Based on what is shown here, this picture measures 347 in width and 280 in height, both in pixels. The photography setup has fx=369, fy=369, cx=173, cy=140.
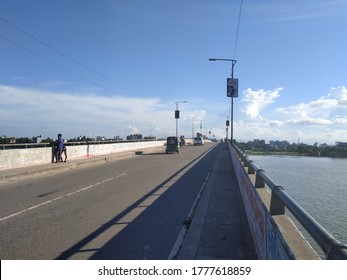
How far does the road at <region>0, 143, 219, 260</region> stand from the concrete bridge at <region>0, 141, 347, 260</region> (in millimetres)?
17

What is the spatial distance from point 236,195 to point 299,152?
30.3 metres

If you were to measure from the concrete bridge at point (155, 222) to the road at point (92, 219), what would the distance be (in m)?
0.02

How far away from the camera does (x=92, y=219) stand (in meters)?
8.67

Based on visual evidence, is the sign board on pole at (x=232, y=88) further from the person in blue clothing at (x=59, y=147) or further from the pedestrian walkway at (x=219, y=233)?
the pedestrian walkway at (x=219, y=233)

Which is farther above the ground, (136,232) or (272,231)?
(272,231)

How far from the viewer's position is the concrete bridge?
15.7 feet

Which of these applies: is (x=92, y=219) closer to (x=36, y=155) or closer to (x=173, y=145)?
(x=36, y=155)

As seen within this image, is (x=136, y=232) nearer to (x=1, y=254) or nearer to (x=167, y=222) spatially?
(x=167, y=222)

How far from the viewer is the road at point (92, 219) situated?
20.6 ft

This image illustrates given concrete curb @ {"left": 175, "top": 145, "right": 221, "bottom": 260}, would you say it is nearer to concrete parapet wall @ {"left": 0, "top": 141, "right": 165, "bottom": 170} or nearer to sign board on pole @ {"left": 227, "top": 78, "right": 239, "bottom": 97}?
concrete parapet wall @ {"left": 0, "top": 141, "right": 165, "bottom": 170}

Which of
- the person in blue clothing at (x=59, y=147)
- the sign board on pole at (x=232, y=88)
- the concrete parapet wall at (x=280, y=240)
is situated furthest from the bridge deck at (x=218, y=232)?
the sign board on pole at (x=232, y=88)

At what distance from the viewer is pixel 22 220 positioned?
334 inches

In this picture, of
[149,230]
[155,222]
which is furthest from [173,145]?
[149,230]
